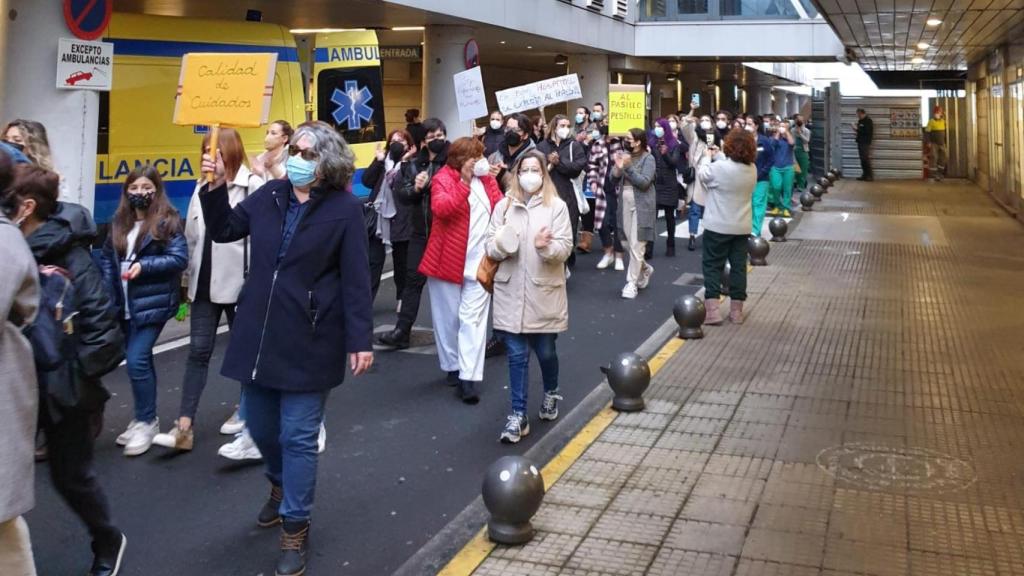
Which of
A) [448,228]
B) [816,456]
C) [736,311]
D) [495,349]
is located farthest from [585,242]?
[816,456]

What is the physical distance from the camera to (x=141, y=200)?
20.0ft

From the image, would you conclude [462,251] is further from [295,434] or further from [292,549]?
[292,549]

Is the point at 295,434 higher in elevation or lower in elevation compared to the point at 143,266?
lower

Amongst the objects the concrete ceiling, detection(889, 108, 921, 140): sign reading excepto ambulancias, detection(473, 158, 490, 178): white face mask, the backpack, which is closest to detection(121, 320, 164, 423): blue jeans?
the backpack

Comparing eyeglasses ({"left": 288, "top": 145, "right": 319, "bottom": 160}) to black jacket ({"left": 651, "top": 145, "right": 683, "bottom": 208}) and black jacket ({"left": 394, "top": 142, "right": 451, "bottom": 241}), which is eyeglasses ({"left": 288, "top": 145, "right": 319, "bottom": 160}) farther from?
black jacket ({"left": 651, "top": 145, "right": 683, "bottom": 208})

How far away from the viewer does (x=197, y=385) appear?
643 centimetres

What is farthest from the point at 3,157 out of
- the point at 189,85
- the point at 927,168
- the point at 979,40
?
the point at 927,168

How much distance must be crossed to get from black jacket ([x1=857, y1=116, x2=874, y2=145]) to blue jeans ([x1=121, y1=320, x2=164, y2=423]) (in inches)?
1142

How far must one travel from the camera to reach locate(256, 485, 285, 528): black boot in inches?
207

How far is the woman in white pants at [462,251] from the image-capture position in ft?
24.8

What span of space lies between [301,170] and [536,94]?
943 centimetres

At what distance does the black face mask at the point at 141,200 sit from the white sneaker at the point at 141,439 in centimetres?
127

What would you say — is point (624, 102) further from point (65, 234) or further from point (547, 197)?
point (65, 234)

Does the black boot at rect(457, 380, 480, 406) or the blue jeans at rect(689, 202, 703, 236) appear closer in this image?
the black boot at rect(457, 380, 480, 406)
